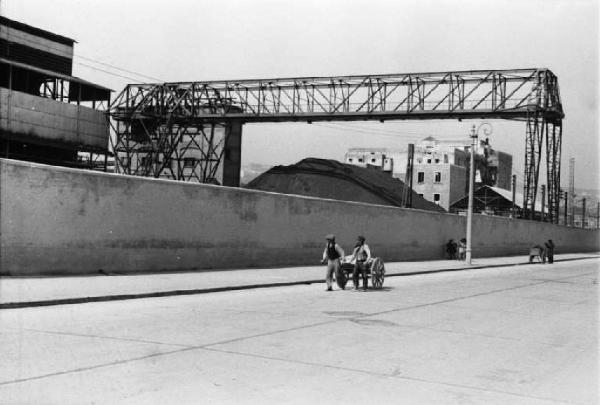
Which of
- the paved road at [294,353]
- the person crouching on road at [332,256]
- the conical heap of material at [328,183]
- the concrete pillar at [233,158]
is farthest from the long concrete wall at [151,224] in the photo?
the concrete pillar at [233,158]

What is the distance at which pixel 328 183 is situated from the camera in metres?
66.6

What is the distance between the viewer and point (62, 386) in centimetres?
623

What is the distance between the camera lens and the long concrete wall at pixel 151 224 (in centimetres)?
1623

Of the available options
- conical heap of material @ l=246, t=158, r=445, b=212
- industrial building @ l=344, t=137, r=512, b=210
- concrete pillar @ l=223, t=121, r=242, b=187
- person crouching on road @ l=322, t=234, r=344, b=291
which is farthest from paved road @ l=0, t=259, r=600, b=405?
industrial building @ l=344, t=137, r=512, b=210

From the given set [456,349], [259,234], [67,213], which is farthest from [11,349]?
[259,234]

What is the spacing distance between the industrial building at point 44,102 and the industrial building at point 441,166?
56.8 meters

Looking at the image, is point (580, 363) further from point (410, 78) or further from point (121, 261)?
point (410, 78)

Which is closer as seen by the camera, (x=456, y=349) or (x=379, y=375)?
(x=379, y=375)

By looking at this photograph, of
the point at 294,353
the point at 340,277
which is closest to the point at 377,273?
the point at 340,277

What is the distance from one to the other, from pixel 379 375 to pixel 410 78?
147 ft

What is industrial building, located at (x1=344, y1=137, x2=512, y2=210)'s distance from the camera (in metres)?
108

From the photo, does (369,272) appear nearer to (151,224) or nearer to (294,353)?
(151,224)

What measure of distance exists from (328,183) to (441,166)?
4568 cm

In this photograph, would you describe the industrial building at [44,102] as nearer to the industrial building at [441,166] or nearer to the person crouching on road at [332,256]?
the person crouching on road at [332,256]
